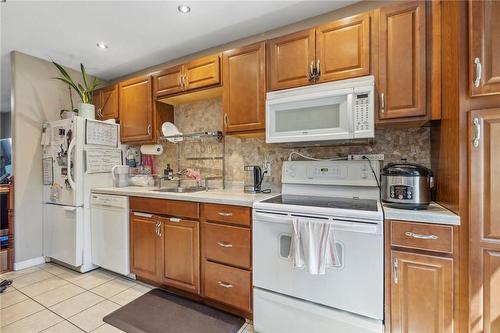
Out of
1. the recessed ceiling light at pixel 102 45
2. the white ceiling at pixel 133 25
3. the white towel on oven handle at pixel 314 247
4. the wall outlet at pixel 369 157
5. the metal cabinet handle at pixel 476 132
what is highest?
the white ceiling at pixel 133 25

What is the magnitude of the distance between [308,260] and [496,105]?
1.24 m

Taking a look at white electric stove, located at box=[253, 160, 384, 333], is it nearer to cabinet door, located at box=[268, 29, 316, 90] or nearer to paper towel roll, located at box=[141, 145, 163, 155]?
cabinet door, located at box=[268, 29, 316, 90]

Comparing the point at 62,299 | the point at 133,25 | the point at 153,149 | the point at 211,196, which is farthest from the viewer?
the point at 153,149

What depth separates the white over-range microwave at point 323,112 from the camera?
5.26 ft

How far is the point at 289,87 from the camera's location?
6.26 feet

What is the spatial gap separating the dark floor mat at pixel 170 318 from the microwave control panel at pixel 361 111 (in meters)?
1.68

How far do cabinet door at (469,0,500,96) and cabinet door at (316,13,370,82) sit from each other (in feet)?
1.80

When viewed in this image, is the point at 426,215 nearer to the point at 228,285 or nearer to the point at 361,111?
the point at 361,111

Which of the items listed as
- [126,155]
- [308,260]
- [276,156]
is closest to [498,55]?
[308,260]

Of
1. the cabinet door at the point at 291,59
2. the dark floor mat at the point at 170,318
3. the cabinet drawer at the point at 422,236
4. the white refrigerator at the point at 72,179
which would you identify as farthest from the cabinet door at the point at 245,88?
the white refrigerator at the point at 72,179

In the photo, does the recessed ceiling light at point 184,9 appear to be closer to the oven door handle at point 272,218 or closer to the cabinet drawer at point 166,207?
the cabinet drawer at point 166,207

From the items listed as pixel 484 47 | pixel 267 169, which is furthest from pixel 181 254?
pixel 484 47

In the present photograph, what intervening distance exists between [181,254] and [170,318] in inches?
18.3

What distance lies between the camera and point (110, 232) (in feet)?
8.14
